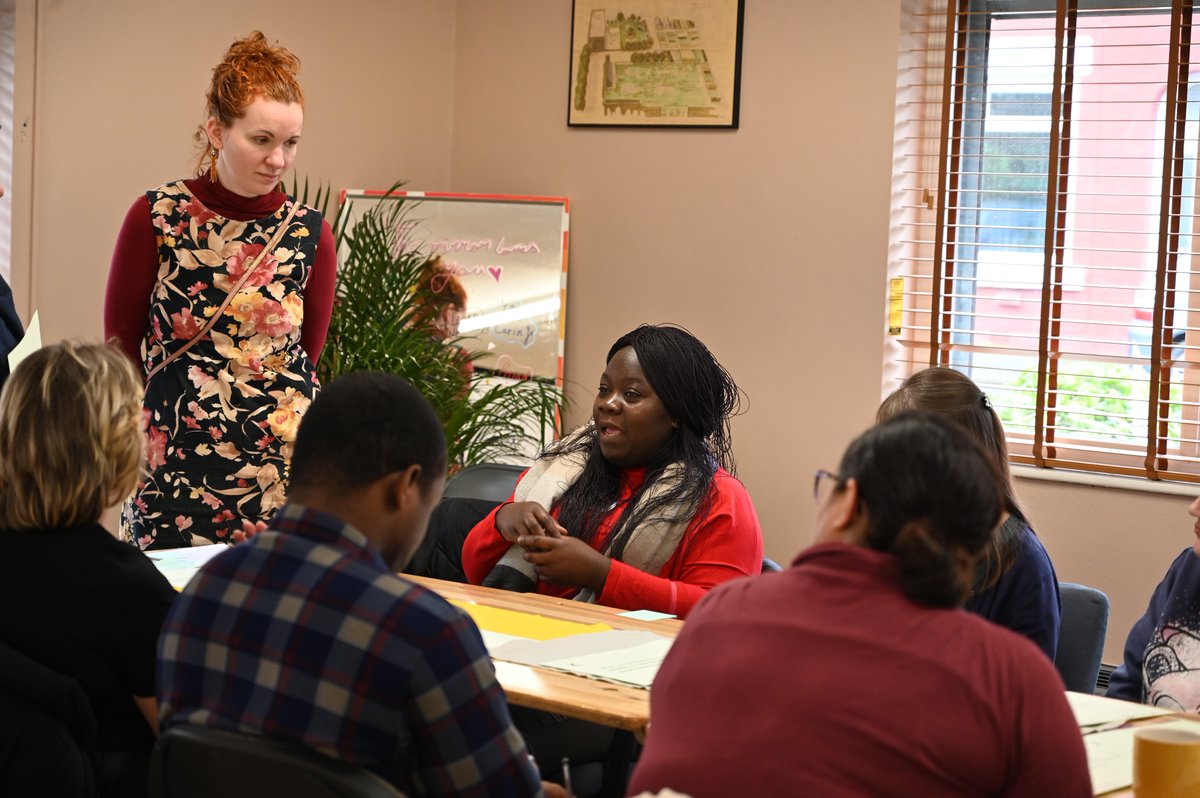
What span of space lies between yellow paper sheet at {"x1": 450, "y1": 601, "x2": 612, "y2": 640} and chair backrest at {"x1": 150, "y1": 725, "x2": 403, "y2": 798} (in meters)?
0.87

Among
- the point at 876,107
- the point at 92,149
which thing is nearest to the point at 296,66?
the point at 92,149

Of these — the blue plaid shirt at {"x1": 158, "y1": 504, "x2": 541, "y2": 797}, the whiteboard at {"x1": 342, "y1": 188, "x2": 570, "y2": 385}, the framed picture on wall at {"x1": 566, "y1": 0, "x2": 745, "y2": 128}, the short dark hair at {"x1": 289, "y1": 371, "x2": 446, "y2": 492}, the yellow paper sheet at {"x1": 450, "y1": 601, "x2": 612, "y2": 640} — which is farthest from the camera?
the whiteboard at {"x1": 342, "y1": 188, "x2": 570, "y2": 385}

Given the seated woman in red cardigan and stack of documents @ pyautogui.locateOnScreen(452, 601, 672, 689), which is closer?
stack of documents @ pyautogui.locateOnScreen(452, 601, 672, 689)

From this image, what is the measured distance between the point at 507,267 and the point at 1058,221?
2131mm

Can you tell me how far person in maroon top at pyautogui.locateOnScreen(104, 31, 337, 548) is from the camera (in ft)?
8.93

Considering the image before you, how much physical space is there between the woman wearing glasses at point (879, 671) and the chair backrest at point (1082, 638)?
4.36ft

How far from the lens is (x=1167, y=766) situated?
149 centimetres

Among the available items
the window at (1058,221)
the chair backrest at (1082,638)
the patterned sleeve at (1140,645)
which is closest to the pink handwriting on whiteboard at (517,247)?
the window at (1058,221)

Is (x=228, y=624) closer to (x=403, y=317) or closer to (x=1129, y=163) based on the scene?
(x=403, y=317)

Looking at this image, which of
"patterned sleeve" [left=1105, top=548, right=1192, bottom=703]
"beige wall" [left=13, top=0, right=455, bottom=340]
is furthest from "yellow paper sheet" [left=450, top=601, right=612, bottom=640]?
"beige wall" [left=13, top=0, right=455, bottom=340]

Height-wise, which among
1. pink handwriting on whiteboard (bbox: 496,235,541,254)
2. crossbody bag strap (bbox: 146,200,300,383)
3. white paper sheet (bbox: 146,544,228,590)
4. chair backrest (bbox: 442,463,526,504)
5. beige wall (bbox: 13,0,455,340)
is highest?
beige wall (bbox: 13,0,455,340)

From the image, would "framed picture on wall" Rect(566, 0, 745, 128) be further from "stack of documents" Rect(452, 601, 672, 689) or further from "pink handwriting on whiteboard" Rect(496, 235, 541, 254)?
"stack of documents" Rect(452, 601, 672, 689)

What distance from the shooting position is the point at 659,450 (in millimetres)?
2896

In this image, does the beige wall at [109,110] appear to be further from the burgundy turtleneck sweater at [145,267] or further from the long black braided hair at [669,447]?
the long black braided hair at [669,447]
